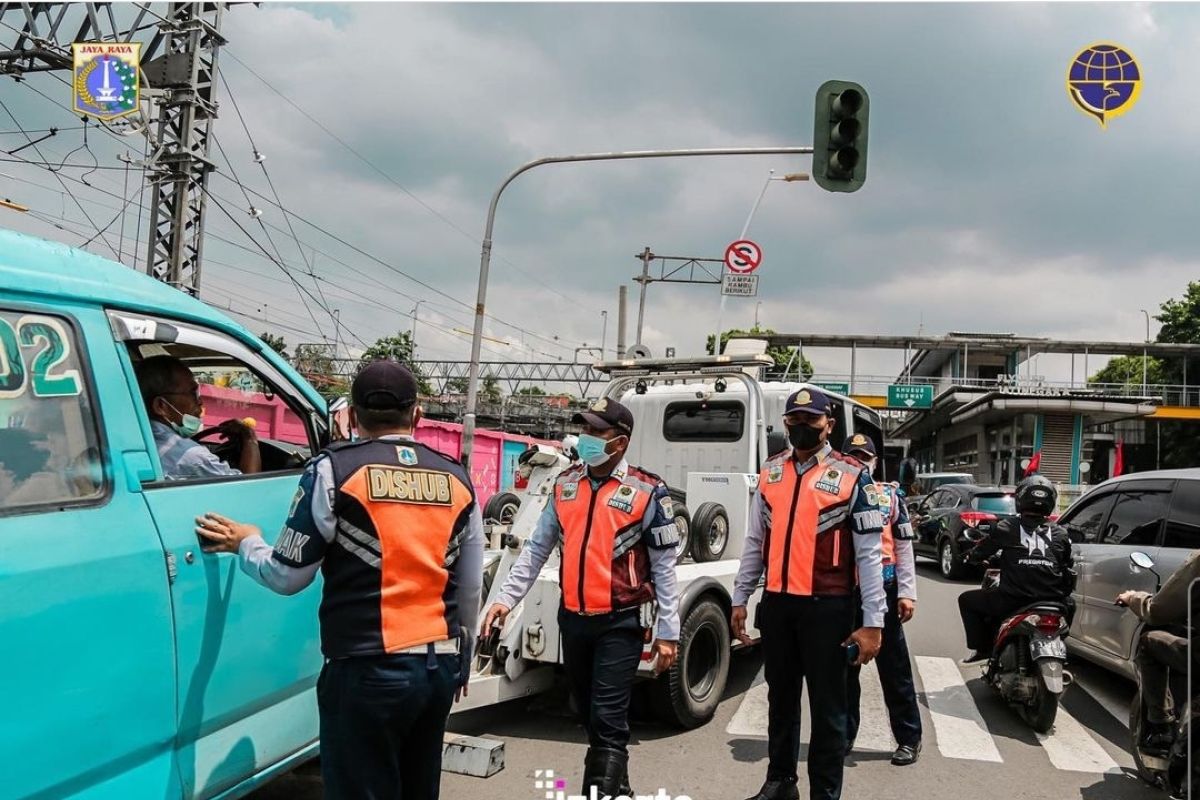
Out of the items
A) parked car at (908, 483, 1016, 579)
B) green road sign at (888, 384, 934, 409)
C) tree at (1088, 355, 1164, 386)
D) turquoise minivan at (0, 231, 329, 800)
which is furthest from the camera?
tree at (1088, 355, 1164, 386)

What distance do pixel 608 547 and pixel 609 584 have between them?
167mm

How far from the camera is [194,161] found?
51.8 feet

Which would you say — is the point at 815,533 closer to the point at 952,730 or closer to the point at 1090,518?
the point at 952,730

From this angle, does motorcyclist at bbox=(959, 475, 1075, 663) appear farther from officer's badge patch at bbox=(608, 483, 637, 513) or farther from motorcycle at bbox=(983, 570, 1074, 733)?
officer's badge patch at bbox=(608, 483, 637, 513)

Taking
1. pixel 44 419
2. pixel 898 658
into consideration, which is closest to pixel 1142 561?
pixel 898 658

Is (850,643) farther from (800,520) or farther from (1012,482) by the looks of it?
(1012,482)

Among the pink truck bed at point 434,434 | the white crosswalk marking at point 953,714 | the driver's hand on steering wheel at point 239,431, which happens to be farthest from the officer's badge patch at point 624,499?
the pink truck bed at point 434,434

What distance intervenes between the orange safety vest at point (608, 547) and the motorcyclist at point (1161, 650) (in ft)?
8.11

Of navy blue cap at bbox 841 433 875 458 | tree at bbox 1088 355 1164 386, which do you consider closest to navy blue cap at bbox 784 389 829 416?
navy blue cap at bbox 841 433 875 458

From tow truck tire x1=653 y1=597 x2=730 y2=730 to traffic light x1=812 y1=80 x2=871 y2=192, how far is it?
6.84 metres

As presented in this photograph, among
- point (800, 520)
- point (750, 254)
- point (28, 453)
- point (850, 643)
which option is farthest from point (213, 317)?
point (750, 254)

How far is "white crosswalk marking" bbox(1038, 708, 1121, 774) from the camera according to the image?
525cm

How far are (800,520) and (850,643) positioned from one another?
628mm

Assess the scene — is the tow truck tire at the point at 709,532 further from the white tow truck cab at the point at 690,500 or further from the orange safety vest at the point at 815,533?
the orange safety vest at the point at 815,533
